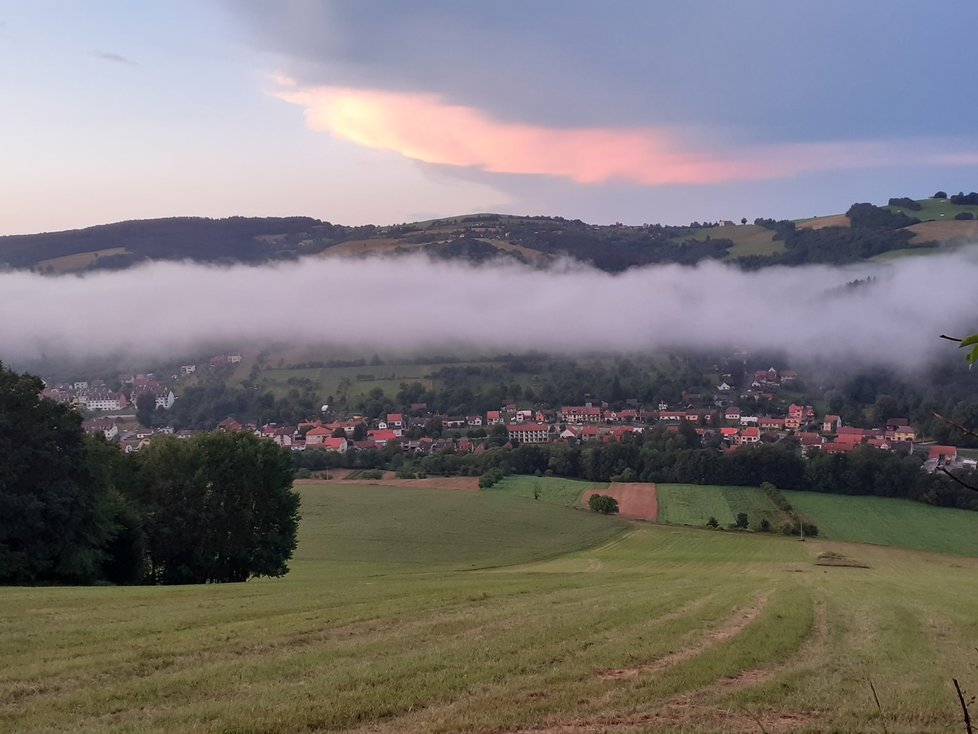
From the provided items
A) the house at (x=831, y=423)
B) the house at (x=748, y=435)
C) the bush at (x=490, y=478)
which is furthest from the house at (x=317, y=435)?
the house at (x=831, y=423)

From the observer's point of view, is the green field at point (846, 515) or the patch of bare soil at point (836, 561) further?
the green field at point (846, 515)

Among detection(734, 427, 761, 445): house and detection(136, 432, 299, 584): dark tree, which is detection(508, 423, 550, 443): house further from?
detection(136, 432, 299, 584): dark tree

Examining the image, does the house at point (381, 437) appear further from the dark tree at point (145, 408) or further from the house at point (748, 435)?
the house at point (748, 435)

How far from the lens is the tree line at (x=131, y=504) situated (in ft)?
103

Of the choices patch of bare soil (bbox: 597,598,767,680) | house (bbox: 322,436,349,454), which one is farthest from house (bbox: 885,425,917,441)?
patch of bare soil (bbox: 597,598,767,680)

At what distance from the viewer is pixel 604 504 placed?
3120 inches

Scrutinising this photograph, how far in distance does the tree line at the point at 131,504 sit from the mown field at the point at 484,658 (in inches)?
321

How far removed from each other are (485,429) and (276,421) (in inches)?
1533

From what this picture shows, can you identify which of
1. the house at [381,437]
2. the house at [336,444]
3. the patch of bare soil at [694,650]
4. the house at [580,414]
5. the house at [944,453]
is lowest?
the house at [580,414]

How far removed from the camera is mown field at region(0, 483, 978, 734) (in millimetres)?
9945

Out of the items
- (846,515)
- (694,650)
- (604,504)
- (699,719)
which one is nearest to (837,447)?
(846,515)

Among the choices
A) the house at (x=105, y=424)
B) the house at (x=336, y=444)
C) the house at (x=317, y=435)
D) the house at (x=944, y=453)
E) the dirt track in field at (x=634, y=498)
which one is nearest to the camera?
the dirt track in field at (x=634, y=498)

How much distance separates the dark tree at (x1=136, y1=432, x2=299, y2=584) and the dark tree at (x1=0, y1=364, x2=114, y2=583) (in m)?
6.04

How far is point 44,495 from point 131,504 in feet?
22.6
